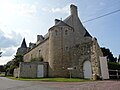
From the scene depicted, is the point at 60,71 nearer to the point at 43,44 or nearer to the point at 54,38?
the point at 54,38

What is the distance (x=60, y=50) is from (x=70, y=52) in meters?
2.24

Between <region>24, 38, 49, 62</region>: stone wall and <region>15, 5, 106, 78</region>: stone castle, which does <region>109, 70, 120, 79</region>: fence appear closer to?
<region>15, 5, 106, 78</region>: stone castle

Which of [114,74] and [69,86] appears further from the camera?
[114,74]

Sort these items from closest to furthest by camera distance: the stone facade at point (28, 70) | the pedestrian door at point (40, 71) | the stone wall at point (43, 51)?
the stone facade at point (28, 70), the pedestrian door at point (40, 71), the stone wall at point (43, 51)

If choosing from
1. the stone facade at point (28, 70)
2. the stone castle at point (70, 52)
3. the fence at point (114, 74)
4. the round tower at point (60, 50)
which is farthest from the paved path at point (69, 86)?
the stone facade at point (28, 70)

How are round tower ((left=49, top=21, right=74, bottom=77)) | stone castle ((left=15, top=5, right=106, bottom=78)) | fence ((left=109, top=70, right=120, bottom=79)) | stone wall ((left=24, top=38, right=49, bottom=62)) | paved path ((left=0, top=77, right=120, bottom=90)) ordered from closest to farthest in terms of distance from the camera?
paved path ((left=0, top=77, right=120, bottom=90))
fence ((left=109, top=70, right=120, bottom=79))
stone castle ((left=15, top=5, right=106, bottom=78))
round tower ((left=49, top=21, right=74, bottom=77))
stone wall ((left=24, top=38, right=49, bottom=62))

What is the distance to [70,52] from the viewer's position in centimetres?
2533

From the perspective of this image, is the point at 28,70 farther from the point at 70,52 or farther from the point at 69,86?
the point at 69,86

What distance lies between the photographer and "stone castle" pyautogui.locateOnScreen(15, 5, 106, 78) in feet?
68.1

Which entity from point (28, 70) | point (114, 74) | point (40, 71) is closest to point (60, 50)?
point (40, 71)

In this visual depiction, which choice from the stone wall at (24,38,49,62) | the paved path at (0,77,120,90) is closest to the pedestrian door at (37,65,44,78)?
the stone wall at (24,38,49,62)

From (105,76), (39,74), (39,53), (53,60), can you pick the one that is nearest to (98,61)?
(105,76)

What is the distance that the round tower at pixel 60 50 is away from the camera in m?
26.0

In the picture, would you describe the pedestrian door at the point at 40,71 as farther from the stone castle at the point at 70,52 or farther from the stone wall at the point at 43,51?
the stone wall at the point at 43,51
